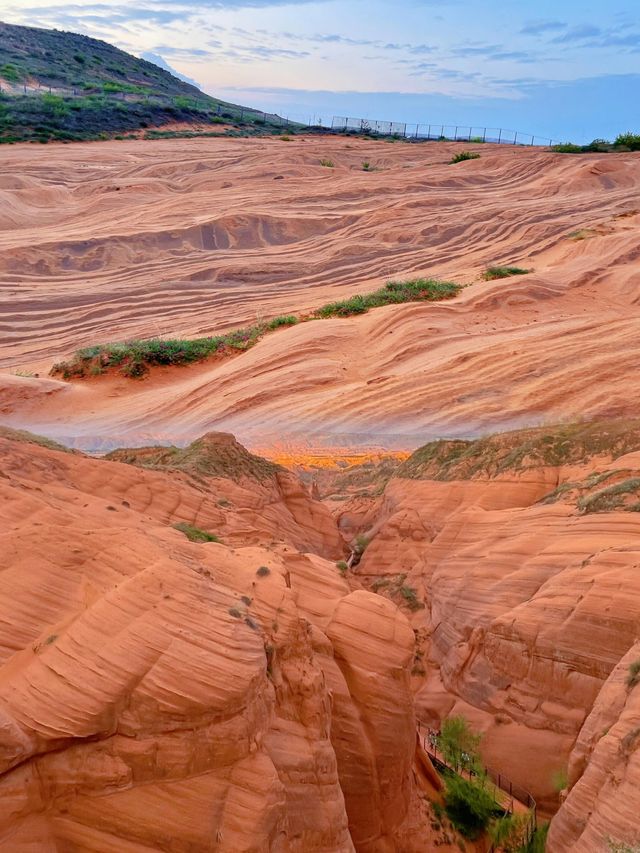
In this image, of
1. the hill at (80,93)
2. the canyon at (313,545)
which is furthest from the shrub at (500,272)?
the hill at (80,93)

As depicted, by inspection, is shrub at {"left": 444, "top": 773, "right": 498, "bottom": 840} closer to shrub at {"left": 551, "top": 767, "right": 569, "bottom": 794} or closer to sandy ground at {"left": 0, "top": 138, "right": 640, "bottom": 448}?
shrub at {"left": 551, "top": 767, "right": 569, "bottom": 794}

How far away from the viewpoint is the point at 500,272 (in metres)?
28.2

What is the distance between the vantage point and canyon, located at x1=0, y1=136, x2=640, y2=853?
15.7 feet

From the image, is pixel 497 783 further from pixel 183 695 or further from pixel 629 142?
pixel 629 142

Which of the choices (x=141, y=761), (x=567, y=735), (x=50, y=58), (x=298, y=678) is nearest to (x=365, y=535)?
(x=567, y=735)

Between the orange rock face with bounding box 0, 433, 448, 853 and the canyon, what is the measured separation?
2 cm

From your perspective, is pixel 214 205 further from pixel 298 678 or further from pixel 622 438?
pixel 298 678

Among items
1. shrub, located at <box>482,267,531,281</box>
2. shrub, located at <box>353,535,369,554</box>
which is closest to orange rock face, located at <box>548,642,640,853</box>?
shrub, located at <box>353,535,369,554</box>

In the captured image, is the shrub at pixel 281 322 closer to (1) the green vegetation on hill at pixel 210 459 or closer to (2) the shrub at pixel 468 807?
(1) the green vegetation on hill at pixel 210 459

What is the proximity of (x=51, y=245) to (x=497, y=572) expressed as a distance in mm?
24877

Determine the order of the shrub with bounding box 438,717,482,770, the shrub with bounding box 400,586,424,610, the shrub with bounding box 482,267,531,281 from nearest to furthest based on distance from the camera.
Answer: the shrub with bounding box 438,717,482,770, the shrub with bounding box 400,586,424,610, the shrub with bounding box 482,267,531,281

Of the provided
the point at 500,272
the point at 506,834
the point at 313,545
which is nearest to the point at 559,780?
the point at 506,834

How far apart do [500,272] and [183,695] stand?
25113mm

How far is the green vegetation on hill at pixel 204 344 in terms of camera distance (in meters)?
23.0
